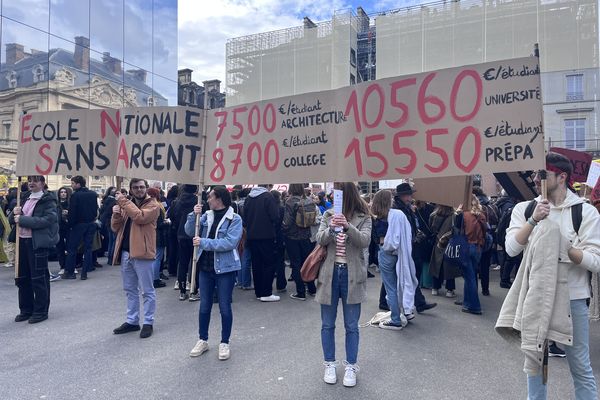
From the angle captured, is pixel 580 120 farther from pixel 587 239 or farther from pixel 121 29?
pixel 587 239

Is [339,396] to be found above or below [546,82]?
below

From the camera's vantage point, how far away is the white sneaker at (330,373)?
3818 mm

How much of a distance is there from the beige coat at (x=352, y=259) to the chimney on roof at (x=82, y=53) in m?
19.4

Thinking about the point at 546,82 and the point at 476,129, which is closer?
the point at 476,129

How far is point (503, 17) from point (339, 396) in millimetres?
30629

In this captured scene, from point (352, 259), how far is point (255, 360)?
1491mm

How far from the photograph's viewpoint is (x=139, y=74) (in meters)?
22.6

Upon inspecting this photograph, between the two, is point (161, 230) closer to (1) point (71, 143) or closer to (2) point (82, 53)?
(1) point (71, 143)

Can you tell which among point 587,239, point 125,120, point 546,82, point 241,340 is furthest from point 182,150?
point 546,82

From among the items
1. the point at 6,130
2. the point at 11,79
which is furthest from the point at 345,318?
the point at 6,130

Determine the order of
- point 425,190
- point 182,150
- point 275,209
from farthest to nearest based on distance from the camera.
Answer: point 275,209
point 425,190
point 182,150

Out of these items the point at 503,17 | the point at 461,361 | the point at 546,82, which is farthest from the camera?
the point at 546,82

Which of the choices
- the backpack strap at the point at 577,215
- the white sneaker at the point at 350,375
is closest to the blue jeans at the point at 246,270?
the white sneaker at the point at 350,375

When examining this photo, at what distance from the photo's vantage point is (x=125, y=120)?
16.6ft
